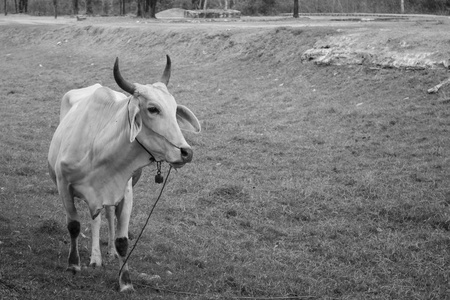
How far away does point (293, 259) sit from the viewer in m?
6.45

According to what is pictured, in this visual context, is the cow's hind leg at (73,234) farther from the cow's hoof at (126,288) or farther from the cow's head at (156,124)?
the cow's head at (156,124)

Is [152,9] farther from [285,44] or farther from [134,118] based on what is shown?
[134,118]

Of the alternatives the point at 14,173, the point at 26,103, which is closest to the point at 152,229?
the point at 14,173

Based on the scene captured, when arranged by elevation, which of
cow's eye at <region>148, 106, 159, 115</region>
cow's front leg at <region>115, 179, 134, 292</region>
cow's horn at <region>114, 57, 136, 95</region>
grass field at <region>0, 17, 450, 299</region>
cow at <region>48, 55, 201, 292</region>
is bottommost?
grass field at <region>0, 17, 450, 299</region>

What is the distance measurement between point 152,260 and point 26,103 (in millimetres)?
9972

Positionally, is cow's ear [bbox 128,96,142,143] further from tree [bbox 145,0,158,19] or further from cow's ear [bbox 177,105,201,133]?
tree [bbox 145,0,158,19]

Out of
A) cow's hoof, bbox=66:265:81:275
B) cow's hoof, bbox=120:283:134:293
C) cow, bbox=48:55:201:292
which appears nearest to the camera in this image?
cow, bbox=48:55:201:292

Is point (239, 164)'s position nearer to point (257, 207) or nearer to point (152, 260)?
→ point (257, 207)

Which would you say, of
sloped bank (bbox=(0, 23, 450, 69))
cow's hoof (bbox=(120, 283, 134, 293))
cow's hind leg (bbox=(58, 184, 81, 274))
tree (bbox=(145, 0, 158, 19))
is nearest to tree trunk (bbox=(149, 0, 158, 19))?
tree (bbox=(145, 0, 158, 19))

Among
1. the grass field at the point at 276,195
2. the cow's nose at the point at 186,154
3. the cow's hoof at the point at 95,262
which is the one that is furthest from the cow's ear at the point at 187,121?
the cow's hoof at the point at 95,262

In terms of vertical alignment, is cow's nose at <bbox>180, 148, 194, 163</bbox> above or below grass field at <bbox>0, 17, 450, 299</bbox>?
above

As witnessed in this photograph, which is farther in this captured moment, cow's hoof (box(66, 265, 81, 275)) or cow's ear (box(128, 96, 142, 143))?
cow's hoof (box(66, 265, 81, 275))

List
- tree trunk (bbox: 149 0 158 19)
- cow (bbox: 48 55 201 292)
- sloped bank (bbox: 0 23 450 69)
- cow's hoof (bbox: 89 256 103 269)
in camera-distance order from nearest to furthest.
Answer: cow (bbox: 48 55 201 292)
cow's hoof (bbox: 89 256 103 269)
sloped bank (bbox: 0 23 450 69)
tree trunk (bbox: 149 0 158 19)

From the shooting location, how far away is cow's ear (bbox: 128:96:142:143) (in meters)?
4.64
